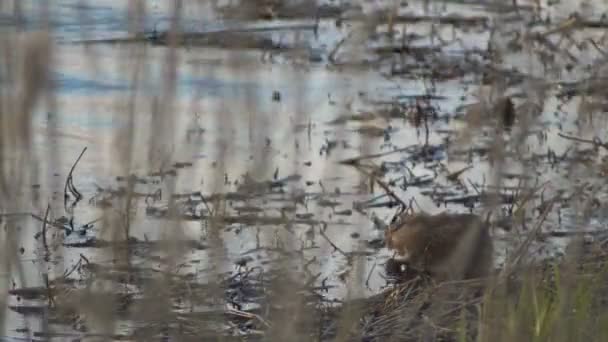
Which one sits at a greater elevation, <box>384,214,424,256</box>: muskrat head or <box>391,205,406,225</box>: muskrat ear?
<box>391,205,406,225</box>: muskrat ear

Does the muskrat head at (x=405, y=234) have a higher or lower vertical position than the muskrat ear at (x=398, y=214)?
lower

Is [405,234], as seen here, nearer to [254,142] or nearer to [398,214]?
[398,214]

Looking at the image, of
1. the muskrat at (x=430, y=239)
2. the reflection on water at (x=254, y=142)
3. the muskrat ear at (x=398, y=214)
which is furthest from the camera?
the muskrat ear at (x=398, y=214)

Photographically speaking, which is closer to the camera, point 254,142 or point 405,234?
point 254,142

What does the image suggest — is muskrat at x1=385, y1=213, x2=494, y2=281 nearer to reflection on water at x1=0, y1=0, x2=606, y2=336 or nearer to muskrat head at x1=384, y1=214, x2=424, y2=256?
muskrat head at x1=384, y1=214, x2=424, y2=256

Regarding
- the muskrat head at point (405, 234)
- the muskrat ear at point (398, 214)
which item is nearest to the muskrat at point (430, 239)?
the muskrat head at point (405, 234)

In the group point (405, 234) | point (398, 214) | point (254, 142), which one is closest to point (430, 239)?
point (405, 234)

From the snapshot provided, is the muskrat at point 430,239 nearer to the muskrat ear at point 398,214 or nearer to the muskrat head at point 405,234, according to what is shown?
the muskrat head at point 405,234

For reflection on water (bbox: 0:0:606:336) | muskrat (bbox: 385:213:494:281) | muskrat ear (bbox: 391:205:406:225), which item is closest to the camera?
reflection on water (bbox: 0:0:606:336)

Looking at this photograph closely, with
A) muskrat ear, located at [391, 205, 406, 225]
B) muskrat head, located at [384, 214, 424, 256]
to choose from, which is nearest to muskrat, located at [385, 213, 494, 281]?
muskrat head, located at [384, 214, 424, 256]

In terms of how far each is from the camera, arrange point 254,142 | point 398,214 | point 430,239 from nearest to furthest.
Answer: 1. point 254,142
2. point 430,239
3. point 398,214

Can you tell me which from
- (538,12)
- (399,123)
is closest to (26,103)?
(399,123)

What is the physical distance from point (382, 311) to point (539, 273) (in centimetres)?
45

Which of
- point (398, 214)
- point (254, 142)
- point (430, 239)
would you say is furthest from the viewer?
point (398, 214)
